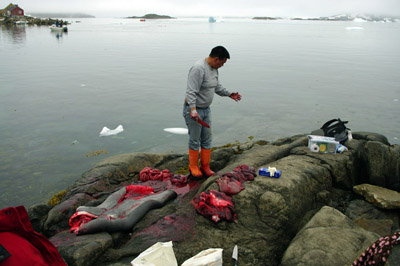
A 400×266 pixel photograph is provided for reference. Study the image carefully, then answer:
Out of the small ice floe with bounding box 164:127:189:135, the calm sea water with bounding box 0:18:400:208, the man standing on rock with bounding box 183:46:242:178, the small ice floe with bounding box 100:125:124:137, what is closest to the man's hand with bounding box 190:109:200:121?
the man standing on rock with bounding box 183:46:242:178

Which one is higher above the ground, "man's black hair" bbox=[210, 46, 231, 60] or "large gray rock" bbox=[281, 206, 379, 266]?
"man's black hair" bbox=[210, 46, 231, 60]

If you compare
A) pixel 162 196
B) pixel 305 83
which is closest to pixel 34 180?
pixel 162 196

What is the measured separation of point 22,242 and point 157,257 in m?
1.73

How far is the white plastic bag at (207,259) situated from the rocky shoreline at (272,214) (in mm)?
303

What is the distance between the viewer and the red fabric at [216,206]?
560 cm

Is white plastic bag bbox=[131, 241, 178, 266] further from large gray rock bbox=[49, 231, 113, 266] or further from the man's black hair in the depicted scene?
the man's black hair

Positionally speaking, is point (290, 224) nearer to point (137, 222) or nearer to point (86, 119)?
point (137, 222)

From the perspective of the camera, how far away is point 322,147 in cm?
826

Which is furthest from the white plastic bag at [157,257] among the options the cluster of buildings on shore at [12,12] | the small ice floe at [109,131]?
the cluster of buildings on shore at [12,12]

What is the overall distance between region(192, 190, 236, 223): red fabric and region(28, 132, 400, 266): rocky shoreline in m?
0.11

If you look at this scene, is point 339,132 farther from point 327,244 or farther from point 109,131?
point 109,131

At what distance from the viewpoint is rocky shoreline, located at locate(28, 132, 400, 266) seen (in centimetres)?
500

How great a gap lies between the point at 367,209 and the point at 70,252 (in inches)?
233

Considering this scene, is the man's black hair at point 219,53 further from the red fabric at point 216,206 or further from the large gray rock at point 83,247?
the large gray rock at point 83,247
